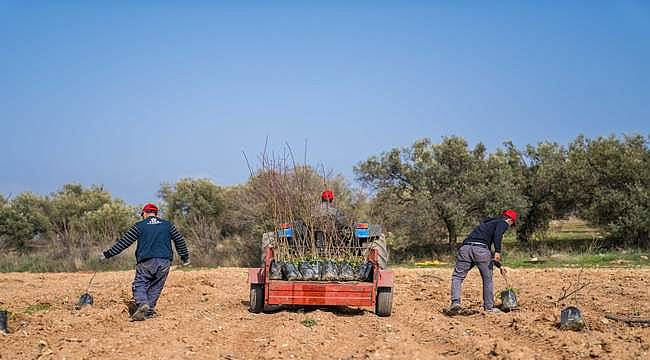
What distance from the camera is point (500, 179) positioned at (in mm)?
25062

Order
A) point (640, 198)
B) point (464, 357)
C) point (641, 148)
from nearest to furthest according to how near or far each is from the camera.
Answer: point (464, 357), point (640, 198), point (641, 148)

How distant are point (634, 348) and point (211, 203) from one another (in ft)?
86.3

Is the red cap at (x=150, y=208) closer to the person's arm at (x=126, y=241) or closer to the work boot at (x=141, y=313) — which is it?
the person's arm at (x=126, y=241)

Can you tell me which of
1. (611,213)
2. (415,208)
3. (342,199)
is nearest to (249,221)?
(342,199)

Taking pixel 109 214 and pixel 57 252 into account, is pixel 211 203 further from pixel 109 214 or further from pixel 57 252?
pixel 57 252

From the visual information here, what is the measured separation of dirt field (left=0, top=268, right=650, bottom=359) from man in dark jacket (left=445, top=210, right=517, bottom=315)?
46 cm

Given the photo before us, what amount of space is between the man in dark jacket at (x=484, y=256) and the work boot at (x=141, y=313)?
4140mm

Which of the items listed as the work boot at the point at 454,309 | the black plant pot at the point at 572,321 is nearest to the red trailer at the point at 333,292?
the work boot at the point at 454,309

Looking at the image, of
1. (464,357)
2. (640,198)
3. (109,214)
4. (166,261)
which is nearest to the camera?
(464,357)

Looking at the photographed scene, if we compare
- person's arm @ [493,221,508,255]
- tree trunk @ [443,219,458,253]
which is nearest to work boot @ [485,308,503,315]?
person's arm @ [493,221,508,255]

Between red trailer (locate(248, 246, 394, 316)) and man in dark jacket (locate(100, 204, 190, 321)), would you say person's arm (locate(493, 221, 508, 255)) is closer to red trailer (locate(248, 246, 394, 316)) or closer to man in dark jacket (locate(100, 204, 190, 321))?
red trailer (locate(248, 246, 394, 316))

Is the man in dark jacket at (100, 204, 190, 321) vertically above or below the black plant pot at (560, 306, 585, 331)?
above

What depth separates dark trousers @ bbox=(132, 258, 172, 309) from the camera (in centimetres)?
930

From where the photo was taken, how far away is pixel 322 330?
791cm
